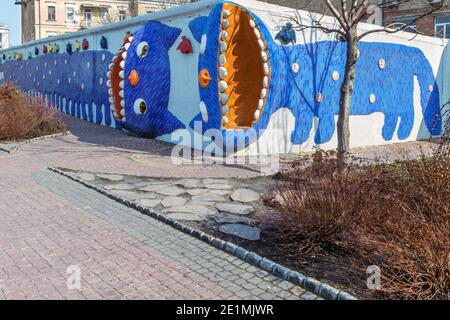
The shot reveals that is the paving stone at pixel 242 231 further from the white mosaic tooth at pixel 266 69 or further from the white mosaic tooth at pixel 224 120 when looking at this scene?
the white mosaic tooth at pixel 266 69

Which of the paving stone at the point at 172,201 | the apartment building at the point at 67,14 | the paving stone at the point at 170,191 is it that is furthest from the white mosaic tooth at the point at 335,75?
the apartment building at the point at 67,14

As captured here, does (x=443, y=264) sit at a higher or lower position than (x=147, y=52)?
lower

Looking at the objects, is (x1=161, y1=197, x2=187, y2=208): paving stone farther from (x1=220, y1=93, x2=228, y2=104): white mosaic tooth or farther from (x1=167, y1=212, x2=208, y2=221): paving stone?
(x1=220, y1=93, x2=228, y2=104): white mosaic tooth

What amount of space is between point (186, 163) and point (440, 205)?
20.8 ft

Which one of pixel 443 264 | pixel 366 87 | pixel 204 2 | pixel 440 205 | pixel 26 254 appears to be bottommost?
pixel 26 254

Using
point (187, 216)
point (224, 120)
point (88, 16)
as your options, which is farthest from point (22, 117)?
point (88, 16)

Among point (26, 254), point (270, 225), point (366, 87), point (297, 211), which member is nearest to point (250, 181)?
point (270, 225)

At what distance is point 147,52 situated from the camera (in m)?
12.3

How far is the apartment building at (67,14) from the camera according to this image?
2002 inches

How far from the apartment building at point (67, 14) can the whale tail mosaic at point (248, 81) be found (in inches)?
1542

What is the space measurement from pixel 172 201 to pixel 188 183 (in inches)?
47.9

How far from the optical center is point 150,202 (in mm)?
6566
